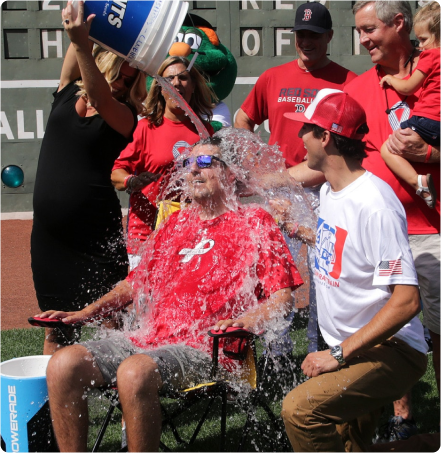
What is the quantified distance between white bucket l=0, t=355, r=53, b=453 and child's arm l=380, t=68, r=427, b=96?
2233mm

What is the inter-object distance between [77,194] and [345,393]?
1.66 meters

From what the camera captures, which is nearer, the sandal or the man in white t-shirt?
the man in white t-shirt

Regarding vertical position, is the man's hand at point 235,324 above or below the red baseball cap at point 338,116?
below

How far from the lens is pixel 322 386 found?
8.12 ft

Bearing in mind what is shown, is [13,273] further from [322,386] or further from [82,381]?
[322,386]

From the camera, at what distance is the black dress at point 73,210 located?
10.8 feet

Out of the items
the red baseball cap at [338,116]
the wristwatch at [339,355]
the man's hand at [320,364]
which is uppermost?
the red baseball cap at [338,116]

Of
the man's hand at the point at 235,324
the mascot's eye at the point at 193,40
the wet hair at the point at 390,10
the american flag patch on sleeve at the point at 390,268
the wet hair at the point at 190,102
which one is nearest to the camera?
the american flag patch on sleeve at the point at 390,268

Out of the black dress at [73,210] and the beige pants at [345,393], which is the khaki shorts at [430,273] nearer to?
the beige pants at [345,393]

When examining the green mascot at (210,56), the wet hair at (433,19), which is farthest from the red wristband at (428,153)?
the green mascot at (210,56)

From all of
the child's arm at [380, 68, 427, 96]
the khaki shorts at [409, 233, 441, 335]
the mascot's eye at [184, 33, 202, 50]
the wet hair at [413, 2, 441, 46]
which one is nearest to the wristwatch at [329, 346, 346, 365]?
the khaki shorts at [409, 233, 441, 335]

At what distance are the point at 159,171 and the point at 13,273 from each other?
4.36m

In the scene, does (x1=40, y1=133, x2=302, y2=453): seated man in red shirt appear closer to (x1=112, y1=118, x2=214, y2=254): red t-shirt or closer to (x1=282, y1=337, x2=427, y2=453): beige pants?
(x1=282, y1=337, x2=427, y2=453): beige pants

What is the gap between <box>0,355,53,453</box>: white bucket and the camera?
9.36 feet
